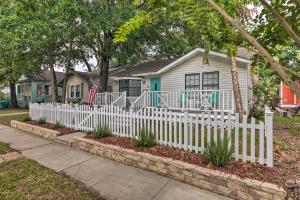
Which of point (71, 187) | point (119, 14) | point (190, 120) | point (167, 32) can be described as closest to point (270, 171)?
point (190, 120)

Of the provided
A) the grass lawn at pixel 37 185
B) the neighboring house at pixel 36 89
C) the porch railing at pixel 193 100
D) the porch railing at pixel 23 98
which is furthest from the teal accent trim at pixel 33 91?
the grass lawn at pixel 37 185

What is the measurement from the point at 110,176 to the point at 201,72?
10140mm

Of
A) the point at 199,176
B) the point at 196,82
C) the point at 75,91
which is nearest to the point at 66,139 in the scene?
the point at 199,176

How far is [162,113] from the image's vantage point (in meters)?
6.40

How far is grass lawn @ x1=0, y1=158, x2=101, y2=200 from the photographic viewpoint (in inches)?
161

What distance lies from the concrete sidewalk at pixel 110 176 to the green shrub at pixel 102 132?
85 cm

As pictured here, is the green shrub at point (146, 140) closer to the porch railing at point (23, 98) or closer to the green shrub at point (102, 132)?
the green shrub at point (102, 132)

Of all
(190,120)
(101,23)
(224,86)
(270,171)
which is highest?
(101,23)

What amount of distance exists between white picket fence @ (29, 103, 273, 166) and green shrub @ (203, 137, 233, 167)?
0.26m

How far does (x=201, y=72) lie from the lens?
13.6 metres

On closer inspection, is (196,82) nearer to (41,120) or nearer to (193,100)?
(193,100)

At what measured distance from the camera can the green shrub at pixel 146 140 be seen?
6.19m

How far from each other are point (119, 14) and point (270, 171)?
10.1m

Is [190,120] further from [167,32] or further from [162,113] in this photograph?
[167,32]
